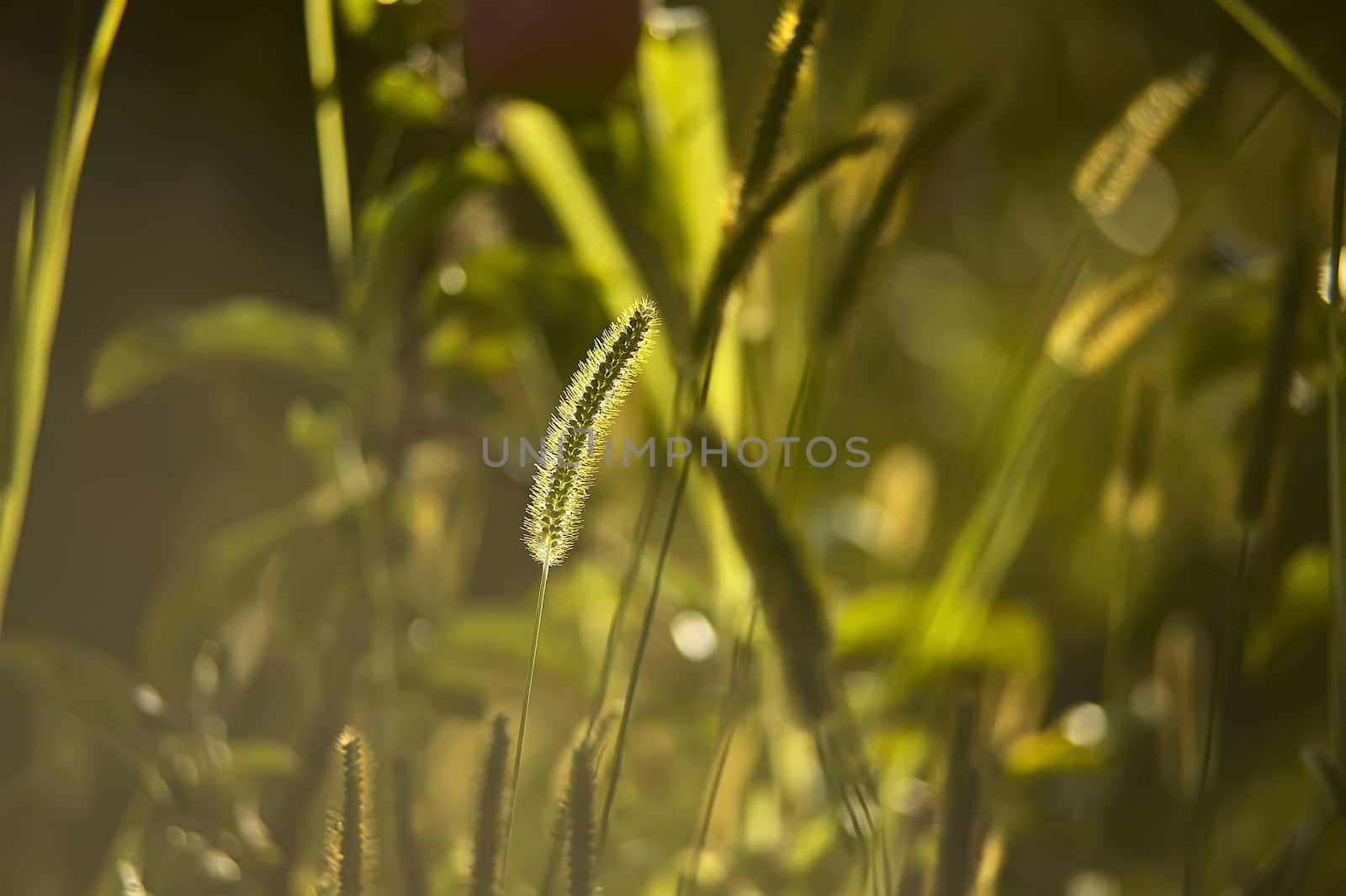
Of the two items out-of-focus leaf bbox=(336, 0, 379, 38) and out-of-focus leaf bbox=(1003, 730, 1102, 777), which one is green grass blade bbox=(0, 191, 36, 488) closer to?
out-of-focus leaf bbox=(336, 0, 379, 38)

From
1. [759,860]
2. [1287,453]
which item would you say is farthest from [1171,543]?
[759,860]

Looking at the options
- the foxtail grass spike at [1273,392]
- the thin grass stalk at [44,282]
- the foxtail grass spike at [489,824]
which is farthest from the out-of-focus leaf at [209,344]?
the foxtail grass spike at [1273,392]

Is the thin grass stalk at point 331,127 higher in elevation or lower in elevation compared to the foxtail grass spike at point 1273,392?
lower

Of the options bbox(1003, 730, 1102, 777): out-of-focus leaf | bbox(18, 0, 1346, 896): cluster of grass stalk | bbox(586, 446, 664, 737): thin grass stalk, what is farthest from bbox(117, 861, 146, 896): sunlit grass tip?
bbox(1003, 730, 1102, 777): out-of-focus leaf

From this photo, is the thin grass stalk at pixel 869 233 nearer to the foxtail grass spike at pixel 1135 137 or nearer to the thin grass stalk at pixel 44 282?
the foxtail grass spike at pixel 1135 137

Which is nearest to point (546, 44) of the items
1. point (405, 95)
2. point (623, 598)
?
point (405, 95)

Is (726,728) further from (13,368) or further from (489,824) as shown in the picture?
(13,368)
